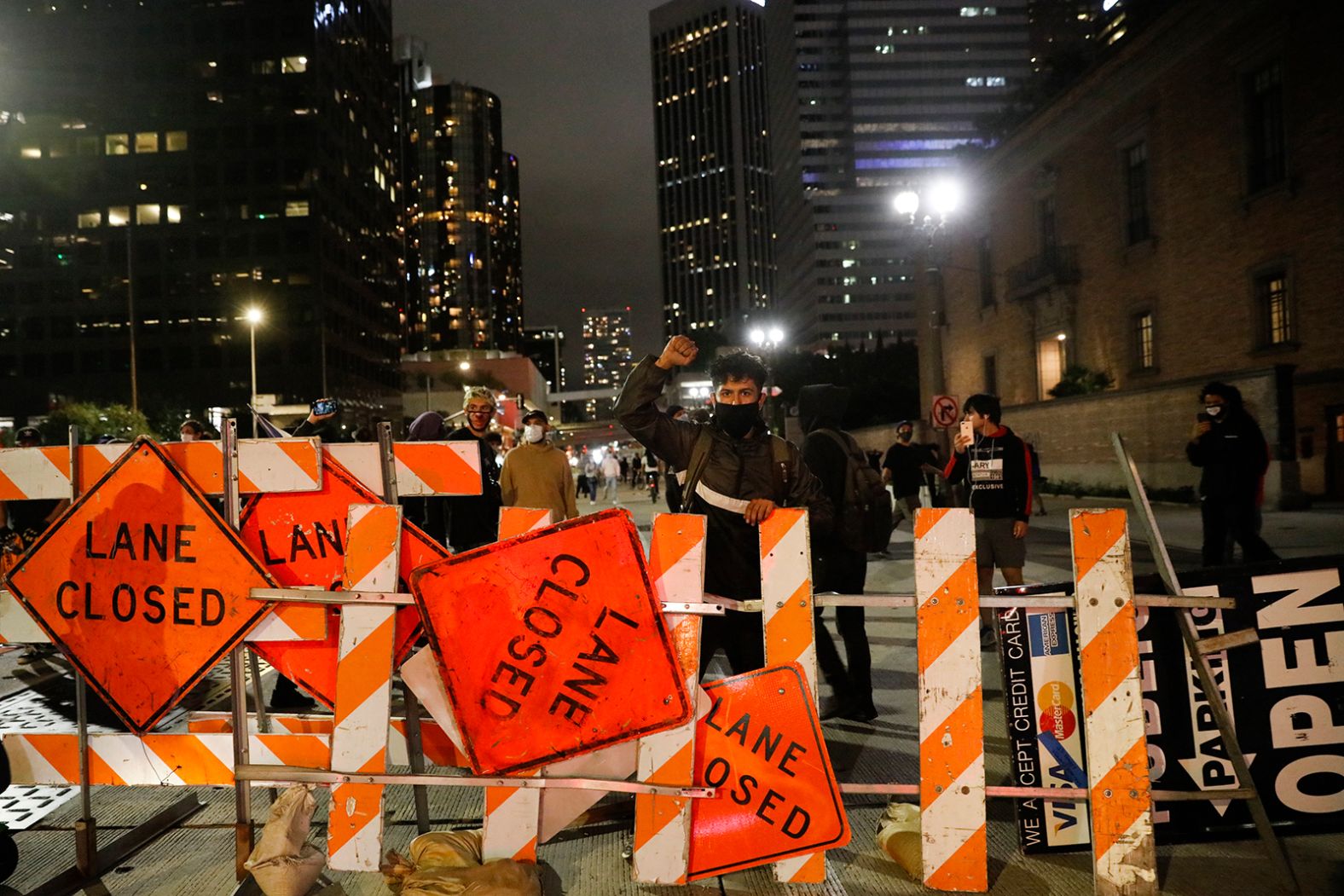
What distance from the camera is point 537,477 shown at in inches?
287

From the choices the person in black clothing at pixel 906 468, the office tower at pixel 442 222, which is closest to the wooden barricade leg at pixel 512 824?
the person in black clothing at pixel 906 468

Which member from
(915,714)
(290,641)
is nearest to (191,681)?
(290,641)

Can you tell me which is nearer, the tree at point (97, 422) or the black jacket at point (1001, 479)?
the black jacket at point (1001, 479)

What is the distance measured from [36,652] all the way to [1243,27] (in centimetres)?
3072

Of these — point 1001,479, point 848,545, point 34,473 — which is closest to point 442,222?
point 1001,479

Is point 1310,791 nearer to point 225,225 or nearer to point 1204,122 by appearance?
point 1204,122

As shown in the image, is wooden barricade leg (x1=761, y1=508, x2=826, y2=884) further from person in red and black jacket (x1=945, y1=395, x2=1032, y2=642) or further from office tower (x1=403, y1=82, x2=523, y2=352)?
office tower (x1=403, y1=82, x2=523, y2=352)

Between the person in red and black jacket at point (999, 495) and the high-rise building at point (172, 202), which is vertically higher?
the high-rise building at point (172, 202)

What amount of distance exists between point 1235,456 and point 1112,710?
568 centimetres

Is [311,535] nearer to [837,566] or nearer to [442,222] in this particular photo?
[837,566]

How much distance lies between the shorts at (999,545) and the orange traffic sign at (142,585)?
5052 mm

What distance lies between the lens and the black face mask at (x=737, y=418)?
13.4 feet

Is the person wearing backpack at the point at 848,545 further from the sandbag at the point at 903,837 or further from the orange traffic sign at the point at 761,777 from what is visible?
the orange traffic sign at the point at 761,777

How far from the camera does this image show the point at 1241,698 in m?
3.47
